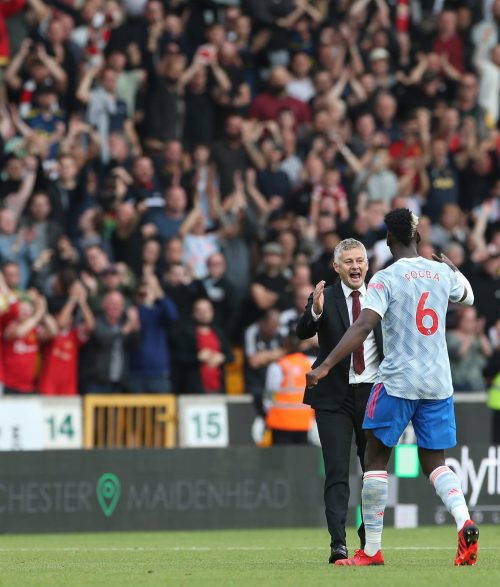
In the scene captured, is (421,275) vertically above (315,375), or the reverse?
(421,275)

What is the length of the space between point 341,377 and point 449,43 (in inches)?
605

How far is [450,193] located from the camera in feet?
75.2

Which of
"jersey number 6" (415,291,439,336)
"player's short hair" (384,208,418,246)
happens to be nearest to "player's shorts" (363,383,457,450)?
"jersey number 6" (415,291,439,336)

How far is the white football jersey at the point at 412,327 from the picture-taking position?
32.1ft

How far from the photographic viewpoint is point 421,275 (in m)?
9.85

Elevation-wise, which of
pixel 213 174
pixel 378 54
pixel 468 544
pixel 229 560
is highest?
pixel 378 54

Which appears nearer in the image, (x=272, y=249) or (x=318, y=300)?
(x=318, y=300)

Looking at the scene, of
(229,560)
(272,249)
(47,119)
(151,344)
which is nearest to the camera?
(229,560)

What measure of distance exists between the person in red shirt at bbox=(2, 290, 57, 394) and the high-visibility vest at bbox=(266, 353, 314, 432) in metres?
2.63

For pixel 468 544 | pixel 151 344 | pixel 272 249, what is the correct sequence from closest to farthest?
pixel 468 544 → pixel 151 344 → pixel 272 249

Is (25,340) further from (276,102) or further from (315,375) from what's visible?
(315,375)

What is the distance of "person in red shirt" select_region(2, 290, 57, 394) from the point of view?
58.1ft

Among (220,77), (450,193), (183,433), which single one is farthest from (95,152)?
(450,193)

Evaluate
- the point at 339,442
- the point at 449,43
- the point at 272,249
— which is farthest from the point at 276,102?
the point at 339,442
